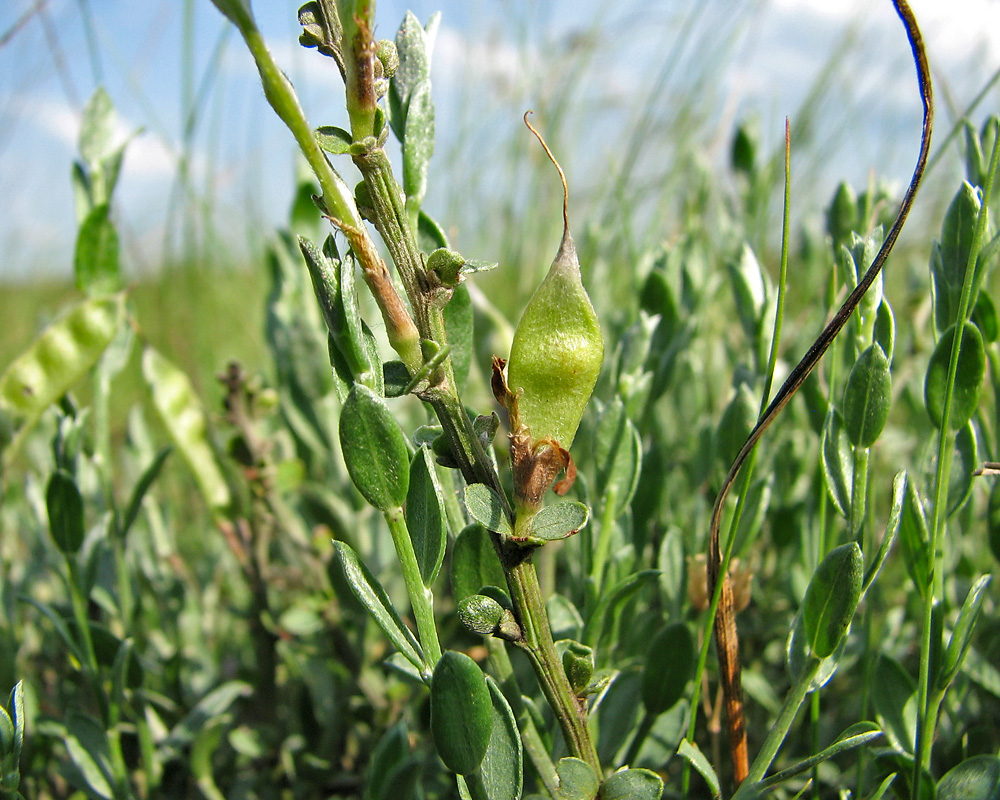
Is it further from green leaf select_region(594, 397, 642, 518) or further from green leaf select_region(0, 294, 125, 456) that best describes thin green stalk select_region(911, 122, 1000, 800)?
green leaf select_region(0, 294, 125, 456)

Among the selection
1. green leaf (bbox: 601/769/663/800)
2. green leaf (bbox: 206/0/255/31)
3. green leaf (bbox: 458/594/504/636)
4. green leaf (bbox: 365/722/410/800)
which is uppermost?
green leaf (bbox: 206/0/255/31)

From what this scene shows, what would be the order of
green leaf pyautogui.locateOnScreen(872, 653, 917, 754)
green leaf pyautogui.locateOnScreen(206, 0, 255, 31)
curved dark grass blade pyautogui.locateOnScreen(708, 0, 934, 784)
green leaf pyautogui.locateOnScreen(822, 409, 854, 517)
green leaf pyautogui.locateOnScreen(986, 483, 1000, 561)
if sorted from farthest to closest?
green leaf pyautogui.locateOnScreen(986, 483, 1000, 561), green leaf pyautogui.locateOnScreen(872, 653, 917, 754), green leaf pyautogui.locateOnScreen(822, 409, 854, 517), curved dark grass blade pyautogui.locateOnScreen(708, 0, 934, 784), green leaf pyautogui.locateOnScreen(206, 0, 255, 31)

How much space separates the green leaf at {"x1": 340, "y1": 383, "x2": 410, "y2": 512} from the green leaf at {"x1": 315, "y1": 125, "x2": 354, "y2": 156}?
14 cm

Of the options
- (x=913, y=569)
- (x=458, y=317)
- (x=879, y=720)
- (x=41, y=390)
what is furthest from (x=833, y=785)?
(x=41, y=390)

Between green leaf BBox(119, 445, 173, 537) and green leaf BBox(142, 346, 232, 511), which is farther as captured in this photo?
green leaf BBox(142, 346, 232, 511)

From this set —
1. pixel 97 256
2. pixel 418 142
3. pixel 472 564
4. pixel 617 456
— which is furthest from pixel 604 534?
pixel 97 256

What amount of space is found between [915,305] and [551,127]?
57.3 inches

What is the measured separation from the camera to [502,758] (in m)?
0.55

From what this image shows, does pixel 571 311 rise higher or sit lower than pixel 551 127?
lower

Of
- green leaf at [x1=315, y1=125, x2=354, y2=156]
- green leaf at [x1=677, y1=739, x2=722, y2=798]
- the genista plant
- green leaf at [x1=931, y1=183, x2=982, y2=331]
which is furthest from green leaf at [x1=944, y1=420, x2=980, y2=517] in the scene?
green leaf at [x1=315, y1=125, x2=354, y2=156]

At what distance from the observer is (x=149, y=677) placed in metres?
1.15

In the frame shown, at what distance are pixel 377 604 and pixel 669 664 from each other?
363 mm

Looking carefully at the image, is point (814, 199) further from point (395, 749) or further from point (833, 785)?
point (395, 749)

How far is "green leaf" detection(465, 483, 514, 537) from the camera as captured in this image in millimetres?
495
